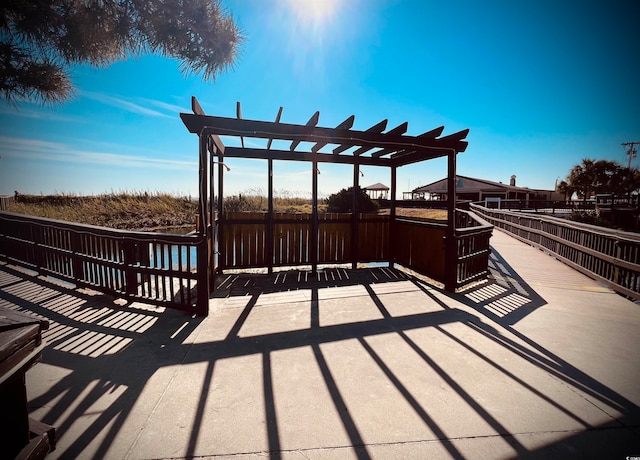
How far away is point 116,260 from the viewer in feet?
14.2

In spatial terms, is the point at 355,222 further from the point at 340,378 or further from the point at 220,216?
the point at 340,378

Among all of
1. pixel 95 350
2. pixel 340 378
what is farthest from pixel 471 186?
pixel 95 350

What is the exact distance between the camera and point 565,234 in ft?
25.6

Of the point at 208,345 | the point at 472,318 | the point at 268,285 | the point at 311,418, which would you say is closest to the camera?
the point at 311,418

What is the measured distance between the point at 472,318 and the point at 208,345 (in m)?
3.56

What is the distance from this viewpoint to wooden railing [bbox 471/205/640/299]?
4.85m

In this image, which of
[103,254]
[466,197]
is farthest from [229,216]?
[466,197]

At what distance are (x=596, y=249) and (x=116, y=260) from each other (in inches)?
390

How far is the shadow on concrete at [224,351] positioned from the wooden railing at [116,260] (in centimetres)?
24

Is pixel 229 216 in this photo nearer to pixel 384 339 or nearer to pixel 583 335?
pixel 384 339

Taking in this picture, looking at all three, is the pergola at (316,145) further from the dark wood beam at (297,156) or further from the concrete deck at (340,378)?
the concrete deck at (340,378)

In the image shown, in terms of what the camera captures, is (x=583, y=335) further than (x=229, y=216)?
No

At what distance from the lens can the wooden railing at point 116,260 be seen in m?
3.87

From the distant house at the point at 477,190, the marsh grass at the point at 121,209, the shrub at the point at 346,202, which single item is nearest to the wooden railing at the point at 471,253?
the shrub at the point at 346,202
